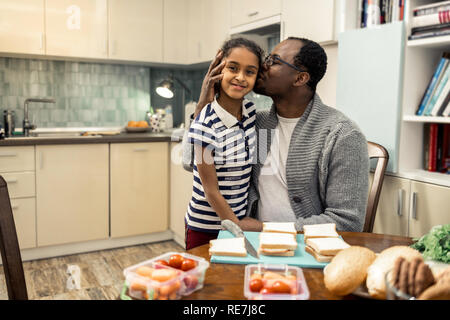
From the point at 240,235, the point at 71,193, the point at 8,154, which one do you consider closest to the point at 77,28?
the point at 8,154

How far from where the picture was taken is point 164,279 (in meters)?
0.72

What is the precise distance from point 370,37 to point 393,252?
1455 mm

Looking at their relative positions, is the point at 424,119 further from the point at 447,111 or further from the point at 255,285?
the point at 255,285

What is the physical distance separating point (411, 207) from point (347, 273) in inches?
48.3

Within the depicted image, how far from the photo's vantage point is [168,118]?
4.06m

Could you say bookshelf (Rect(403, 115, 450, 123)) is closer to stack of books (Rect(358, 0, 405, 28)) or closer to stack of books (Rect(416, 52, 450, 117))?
stack of books (Rect(416, 52, 450, 117))

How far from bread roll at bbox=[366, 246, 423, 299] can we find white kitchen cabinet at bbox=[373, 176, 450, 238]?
3.44 feet

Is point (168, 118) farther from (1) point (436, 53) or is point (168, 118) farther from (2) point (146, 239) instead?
(1) point (436, 53)

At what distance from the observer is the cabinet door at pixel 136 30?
356cm

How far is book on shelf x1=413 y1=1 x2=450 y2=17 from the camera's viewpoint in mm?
1708

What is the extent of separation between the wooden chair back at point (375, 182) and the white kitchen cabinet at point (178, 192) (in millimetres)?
1650

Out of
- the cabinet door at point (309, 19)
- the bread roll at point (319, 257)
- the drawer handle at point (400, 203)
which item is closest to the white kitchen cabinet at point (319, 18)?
the cabinet door at point (309, 19)

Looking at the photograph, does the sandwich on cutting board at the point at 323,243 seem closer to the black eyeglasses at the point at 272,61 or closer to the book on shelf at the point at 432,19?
the black eyeglasses at the point at 272,61

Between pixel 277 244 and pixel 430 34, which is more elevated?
pixel 430 34
